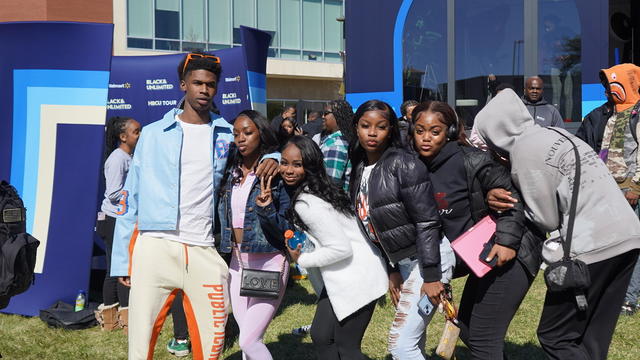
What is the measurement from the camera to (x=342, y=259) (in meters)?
3.65

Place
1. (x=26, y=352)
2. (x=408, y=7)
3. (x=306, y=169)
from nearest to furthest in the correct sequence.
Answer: (x=306, y=169) < (x=26, y=352) < (x=408, y=7)

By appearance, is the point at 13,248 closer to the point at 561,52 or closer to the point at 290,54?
the point at 561,52

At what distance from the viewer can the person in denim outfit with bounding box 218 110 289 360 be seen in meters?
3.88

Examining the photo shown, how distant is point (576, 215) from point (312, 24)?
31.3m

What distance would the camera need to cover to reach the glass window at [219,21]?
30.6 metres

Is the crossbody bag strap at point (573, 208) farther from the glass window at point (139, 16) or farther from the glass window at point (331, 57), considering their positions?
the glass window at point (331, 57)

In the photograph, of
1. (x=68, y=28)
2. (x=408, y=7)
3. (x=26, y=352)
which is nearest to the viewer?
(x=26, y=352)

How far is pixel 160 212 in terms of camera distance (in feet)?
11.8

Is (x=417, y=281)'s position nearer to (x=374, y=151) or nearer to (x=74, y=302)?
(x=374, y=151)

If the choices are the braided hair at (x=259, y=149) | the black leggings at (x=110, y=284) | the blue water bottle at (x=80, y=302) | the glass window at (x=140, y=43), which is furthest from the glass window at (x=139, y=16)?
the braided hair at (x=259, y=149)

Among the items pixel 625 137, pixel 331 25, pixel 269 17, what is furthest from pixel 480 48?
pixel 331 25

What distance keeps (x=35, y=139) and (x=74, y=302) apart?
1.66 meters

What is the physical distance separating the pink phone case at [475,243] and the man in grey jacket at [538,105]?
4.23 m

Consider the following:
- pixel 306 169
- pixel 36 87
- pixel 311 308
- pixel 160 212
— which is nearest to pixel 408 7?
pixel 311 308
